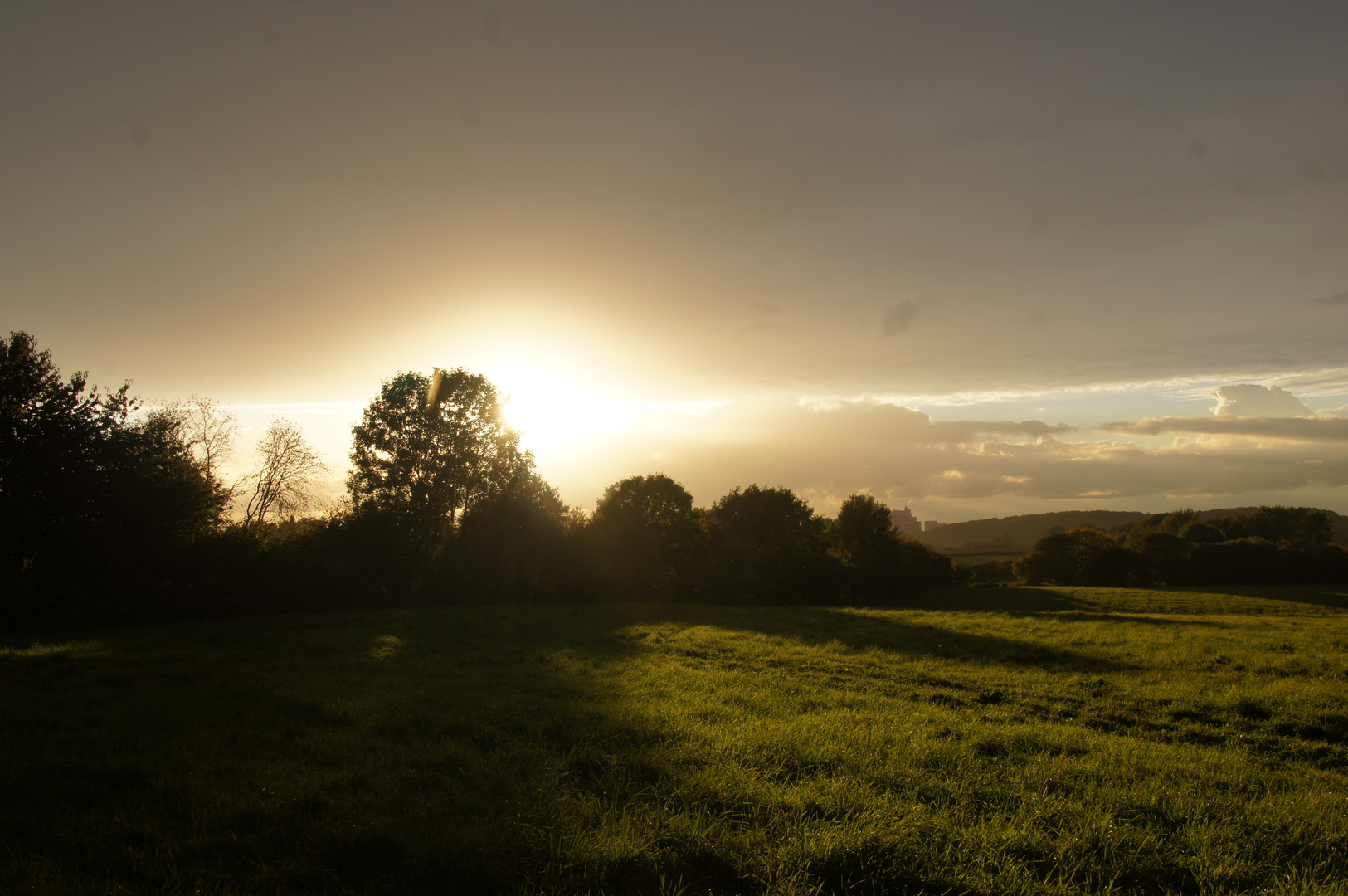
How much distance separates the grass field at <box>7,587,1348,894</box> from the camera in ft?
15.2

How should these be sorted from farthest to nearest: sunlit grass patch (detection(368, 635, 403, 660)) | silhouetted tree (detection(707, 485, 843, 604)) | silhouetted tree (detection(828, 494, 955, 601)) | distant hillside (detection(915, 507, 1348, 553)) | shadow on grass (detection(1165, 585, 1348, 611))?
distant hillside (detection(915, 507, 1348, 553)) → silhouetted tree (detection(828, 494, 955, 601)) → silhouetted tree (detection(707, 485, 843, 604)) → shadow on grass (detection(1165, 585, 1348, 611)) → sunlit grass patch (detection(368, 635, 403, 660))

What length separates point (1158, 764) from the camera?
718 centimetres

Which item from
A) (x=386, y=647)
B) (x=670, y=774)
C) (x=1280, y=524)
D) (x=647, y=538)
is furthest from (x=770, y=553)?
(x=1280, y=524)

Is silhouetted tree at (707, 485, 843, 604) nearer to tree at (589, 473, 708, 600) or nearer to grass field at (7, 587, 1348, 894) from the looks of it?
tree at (589, 473, 708, 600)

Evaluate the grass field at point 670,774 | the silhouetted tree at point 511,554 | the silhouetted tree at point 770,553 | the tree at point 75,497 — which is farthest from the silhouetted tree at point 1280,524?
the tree at point 75,497

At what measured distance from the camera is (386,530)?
113 ft

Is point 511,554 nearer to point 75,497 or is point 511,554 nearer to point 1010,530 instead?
point 75,497

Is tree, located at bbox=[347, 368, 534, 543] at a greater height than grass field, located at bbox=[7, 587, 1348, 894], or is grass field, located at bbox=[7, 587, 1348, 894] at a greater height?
tree, located at bbox=[347, 368, 534, 543]

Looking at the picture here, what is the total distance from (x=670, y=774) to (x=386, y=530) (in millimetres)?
32161

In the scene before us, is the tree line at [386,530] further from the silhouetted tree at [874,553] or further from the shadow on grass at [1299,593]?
the shadow on grass at [1299,593]

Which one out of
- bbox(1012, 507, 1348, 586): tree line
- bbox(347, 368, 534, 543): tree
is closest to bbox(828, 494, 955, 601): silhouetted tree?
bbox(1012, 507, 1348, 586): tree line

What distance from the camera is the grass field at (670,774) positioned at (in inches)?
183

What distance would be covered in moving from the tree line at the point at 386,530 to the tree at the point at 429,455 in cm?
11

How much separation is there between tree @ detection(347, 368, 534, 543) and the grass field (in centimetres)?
2147
